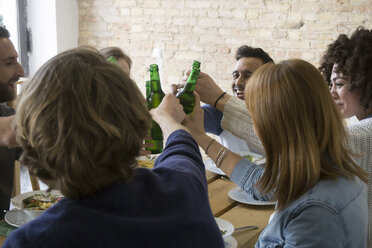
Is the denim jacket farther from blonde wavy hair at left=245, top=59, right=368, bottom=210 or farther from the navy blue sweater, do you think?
the navy blue sweater

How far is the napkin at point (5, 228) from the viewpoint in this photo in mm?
1552

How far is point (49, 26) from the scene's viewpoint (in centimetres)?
484

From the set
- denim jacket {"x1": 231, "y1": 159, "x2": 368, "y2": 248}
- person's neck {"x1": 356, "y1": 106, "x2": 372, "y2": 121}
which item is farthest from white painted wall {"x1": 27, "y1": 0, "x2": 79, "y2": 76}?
denim jacket {"x1": 231, "y1": 159, "x2": 368, "y2": 248}

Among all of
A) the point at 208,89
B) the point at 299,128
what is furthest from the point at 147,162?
the point at 299,128

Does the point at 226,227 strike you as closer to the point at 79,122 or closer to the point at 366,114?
the point at 366,114

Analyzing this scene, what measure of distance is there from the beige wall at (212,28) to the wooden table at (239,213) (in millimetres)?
2168

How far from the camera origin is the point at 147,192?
890 mm

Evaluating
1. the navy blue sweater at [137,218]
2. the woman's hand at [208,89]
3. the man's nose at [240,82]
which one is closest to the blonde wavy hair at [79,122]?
the navy blue sweater at [137,218]

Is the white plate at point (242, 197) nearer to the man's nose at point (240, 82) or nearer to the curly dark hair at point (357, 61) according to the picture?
the curly dark hair at point (357, 61)

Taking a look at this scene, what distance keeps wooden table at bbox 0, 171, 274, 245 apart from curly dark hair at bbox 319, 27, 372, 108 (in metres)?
0.57

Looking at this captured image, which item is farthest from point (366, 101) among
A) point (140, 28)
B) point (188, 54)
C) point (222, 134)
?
point (140, 28)

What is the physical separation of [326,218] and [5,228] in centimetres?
103

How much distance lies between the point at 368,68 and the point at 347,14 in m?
2.02

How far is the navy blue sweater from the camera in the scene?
81 cm
